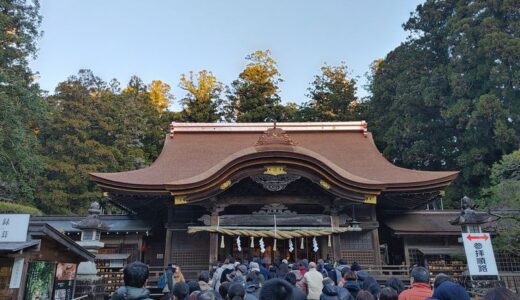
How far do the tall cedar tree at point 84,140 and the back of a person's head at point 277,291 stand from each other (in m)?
18.8

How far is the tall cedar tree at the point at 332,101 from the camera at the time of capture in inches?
1086

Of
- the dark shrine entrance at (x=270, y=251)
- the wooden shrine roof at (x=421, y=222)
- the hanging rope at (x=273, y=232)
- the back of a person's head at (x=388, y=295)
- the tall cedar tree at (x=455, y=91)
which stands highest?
the tall cedar tree at (x=455, y=91)

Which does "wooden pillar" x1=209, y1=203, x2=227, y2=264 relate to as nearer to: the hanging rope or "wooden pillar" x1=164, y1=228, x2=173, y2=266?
the hanging rope

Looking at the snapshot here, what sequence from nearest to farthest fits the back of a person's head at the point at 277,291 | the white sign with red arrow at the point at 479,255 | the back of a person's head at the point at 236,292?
the back of a person's head at the point at 277,291, the back of a person's head at the point at 236,292, the white sign with red arrow at the point at 479,255

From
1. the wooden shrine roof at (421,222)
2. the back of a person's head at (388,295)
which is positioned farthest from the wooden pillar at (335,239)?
the back of a person's head at (388,295)

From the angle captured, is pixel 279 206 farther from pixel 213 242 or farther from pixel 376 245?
pixel 376 245

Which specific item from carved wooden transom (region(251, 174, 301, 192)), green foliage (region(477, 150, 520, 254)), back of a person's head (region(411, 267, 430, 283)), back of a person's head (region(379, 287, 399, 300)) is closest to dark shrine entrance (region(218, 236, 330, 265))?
carved wooden transom (region(251, 174, 301, 192))

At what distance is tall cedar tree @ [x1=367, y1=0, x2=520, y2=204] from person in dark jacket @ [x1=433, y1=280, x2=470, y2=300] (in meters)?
15.5

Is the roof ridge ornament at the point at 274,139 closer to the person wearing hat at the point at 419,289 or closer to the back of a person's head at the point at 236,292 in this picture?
the person wearing hat at the point at 419,289

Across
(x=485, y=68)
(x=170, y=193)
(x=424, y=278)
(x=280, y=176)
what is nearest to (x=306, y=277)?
(x=424, y=278)

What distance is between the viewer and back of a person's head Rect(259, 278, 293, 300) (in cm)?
222

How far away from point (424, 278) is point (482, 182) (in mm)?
16661

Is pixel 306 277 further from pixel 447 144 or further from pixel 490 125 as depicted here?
pixel 447 144

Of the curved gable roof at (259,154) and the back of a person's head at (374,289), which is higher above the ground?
the curved gable roof at (259,154)
